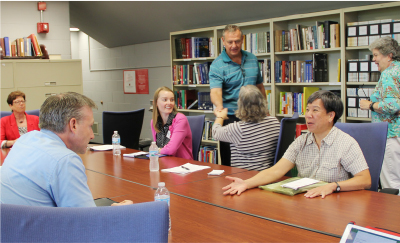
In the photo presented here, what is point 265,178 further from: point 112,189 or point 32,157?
point 32,157

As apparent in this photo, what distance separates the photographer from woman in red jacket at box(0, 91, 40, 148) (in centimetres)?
393

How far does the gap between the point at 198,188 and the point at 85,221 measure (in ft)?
4.03

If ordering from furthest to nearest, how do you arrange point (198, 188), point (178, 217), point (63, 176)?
point (198, 188), point (178, 217), point (63, 176)

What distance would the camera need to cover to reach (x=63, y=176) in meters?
1.26

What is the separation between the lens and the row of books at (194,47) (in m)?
5.42

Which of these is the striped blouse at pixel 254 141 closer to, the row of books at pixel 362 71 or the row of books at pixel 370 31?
the row of books at pixel 362 71

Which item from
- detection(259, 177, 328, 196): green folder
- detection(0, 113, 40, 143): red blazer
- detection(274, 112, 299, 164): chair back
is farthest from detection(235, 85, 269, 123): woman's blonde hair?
detection(0, 113, 40, 143): red blazer

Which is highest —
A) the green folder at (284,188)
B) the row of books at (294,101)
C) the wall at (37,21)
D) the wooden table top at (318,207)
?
the wall at (37,21)

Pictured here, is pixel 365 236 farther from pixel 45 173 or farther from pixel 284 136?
pixel 284 136

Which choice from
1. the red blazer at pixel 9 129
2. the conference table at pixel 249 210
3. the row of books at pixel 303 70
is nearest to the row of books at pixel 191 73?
the row of books at pixel 303 70

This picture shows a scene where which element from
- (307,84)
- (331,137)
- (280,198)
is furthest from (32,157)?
(307,84)

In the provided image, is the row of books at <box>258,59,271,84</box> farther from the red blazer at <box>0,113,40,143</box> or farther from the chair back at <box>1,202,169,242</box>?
the chair back at <box>1,202,169,242</box>

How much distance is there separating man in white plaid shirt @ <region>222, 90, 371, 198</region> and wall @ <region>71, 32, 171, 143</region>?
174 inches

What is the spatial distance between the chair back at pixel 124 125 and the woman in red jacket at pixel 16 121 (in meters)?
0.73
